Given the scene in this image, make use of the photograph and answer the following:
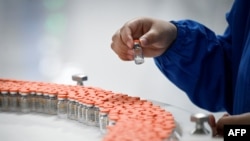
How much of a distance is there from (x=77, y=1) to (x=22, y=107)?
151cm

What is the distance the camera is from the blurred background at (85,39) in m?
2.40

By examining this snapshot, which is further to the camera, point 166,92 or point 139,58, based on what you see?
point 166,92

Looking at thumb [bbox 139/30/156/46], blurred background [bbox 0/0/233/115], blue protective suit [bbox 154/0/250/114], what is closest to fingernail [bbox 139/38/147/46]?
thumb [bbox 139/30/156/46]

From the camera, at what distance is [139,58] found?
1214mm

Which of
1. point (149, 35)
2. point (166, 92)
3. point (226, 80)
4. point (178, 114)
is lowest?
point (166, 92)

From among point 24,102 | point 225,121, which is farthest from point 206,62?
point 24,102

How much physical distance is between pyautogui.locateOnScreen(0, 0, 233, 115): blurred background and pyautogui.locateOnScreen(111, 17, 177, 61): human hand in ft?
3.31

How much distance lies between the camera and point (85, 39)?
268 cm

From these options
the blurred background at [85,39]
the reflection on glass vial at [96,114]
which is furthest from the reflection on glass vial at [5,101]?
the blurred background at [85,39]

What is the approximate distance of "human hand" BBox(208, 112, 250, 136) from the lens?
2.96ft

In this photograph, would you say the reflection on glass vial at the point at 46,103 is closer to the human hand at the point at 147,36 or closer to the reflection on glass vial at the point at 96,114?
the reflection on glass vial at the point at 96,114

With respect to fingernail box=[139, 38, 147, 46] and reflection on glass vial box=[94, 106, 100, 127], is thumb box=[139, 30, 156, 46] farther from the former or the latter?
reflection on glass vial box=[94, 106, 100, 127]

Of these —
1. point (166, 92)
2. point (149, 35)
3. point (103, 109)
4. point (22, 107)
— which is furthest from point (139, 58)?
point (166, 92)

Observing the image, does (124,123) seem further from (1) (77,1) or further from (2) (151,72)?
(1) (77,1)
